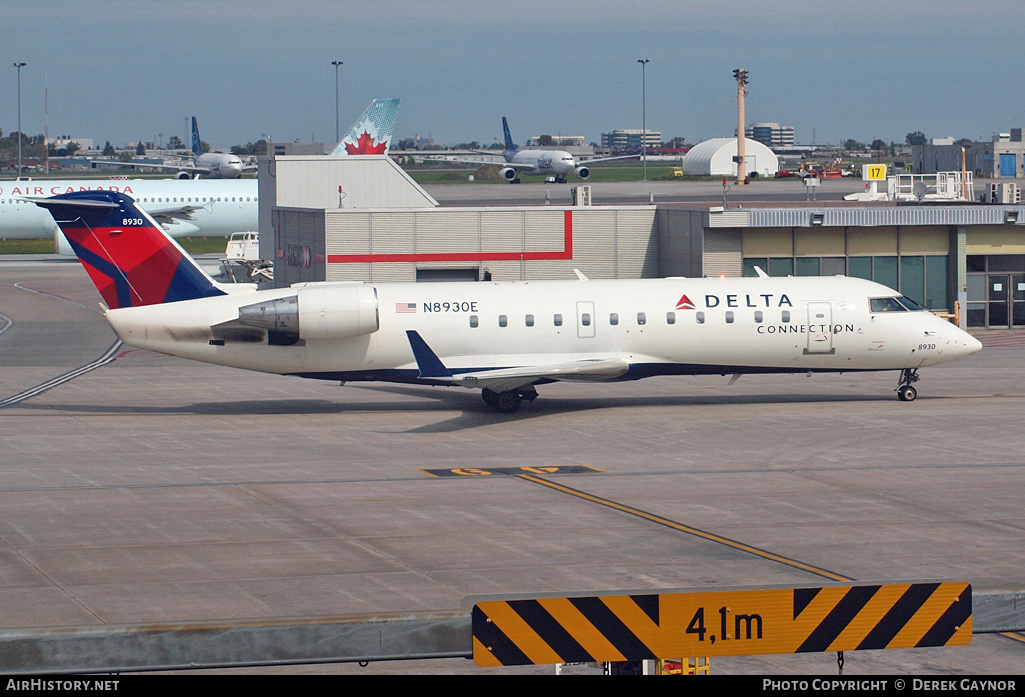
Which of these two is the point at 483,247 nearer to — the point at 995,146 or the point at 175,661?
the point at 175,661

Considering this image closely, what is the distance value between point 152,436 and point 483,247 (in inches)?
839

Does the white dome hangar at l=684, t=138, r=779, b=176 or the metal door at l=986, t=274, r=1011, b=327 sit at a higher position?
the white dome hangar at l=684, t=138, r=779, b=176

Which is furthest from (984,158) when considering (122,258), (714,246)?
(122,258)

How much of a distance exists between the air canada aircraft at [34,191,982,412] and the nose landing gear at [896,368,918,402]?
109 centimetres

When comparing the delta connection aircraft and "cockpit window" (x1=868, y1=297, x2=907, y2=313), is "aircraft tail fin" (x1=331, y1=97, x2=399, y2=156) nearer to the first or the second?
the delta connection aircraft

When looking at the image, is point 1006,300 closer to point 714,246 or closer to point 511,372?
point 714,246

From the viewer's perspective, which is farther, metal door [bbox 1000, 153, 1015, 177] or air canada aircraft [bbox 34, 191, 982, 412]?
metal door [bbox 1000, 153, 1015, 177]

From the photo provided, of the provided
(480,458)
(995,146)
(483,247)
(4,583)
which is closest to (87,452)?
(480,458)

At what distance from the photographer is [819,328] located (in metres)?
29.9

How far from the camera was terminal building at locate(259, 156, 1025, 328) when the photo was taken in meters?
46.0

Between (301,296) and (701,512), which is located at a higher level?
(301,296)

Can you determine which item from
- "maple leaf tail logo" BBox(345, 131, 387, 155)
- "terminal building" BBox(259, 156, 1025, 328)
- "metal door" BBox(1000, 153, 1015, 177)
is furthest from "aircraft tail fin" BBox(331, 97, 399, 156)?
"metal door" BBox(1000, 153, 1015, 177)

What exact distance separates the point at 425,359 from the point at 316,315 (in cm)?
290

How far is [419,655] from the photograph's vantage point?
21.2 feet
